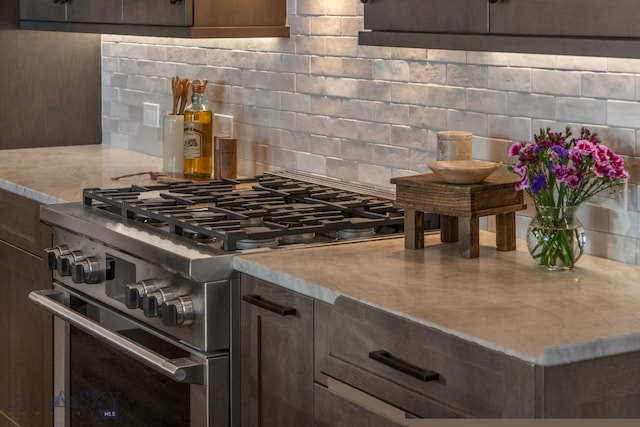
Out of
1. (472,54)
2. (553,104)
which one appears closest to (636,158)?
(553,104)

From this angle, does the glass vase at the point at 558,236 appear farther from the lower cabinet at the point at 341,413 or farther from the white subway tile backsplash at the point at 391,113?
the white subway tile backsplash at the point at 391,113

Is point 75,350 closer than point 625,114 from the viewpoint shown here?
No

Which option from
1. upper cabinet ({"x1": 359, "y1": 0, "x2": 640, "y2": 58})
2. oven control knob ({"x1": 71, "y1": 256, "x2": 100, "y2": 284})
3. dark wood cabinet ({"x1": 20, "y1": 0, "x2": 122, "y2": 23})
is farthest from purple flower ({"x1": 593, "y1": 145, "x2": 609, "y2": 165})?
dark wood cabinet ({"x1": 20, "y1": 0, "x2": 122, "y2": 23})

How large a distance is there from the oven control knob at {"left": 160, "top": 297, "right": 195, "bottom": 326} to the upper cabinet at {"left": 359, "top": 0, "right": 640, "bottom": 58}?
0.81 m

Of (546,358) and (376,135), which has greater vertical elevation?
(376,135)

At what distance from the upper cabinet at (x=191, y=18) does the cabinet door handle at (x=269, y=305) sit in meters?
1.31

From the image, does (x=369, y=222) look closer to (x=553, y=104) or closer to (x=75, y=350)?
(x=553, y=104)

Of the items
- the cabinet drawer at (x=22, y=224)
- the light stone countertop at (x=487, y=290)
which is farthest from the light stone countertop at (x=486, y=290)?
the cabinet drawer at (x=22, y=224)

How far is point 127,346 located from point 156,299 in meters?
0.20

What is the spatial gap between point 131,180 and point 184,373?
1.39 meters

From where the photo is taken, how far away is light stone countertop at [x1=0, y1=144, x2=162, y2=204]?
3693 millimetres

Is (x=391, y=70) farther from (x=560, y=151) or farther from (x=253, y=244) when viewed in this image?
(x=560, y=151)

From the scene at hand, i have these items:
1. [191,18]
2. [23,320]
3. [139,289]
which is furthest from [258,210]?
[23,320]

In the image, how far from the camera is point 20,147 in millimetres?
4723
